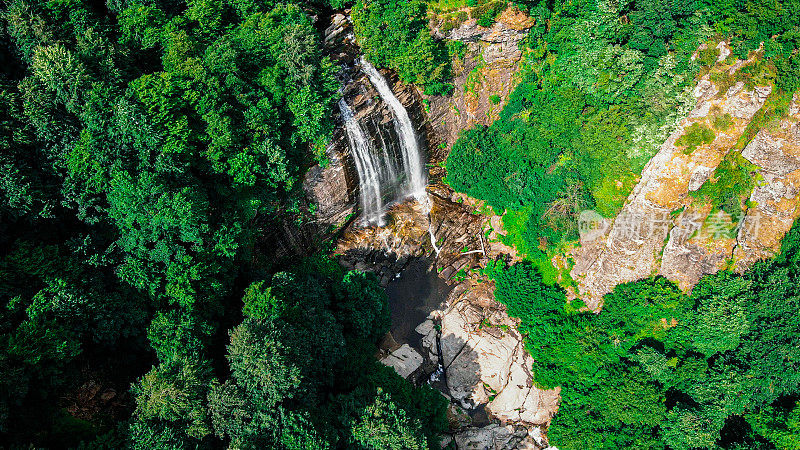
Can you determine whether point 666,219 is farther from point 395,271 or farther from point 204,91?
point 204,91

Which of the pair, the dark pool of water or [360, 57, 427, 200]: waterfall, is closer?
[360, 57, 427, 200]: waterfall

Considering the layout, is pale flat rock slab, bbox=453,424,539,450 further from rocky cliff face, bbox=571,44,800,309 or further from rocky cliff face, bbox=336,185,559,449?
rocky cliff face, bbox=571,44,800,309

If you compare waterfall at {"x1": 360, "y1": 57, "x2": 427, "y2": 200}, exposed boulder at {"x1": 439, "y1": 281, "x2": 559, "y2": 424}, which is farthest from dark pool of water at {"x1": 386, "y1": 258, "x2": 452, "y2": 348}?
waterfall at {"x1": 360, "y1": 57, "x2": 427, "y2": 200}

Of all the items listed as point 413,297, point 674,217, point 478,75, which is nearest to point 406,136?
point 478,75

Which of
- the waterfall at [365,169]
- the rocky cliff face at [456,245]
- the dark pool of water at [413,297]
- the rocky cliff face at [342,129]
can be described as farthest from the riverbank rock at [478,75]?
the dark pool of water at [413,297]

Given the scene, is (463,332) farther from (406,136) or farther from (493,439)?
(406,136)

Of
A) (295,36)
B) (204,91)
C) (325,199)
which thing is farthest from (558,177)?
(204,91)

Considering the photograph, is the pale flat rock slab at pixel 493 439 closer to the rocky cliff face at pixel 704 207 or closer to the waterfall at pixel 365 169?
the rocky cliff face at pixel 704 207

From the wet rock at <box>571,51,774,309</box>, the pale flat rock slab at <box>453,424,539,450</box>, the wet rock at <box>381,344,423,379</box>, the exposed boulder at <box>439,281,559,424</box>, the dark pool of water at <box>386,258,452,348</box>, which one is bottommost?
the pale flat rock slab at <box>453,424,539,450</box>
